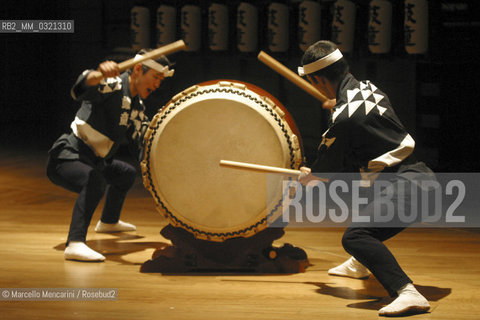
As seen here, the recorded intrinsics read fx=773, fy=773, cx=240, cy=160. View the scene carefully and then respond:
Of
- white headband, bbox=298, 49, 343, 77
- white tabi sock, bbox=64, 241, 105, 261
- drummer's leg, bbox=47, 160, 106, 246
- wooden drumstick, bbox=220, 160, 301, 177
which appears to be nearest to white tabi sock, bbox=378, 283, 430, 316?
wooden drumstick, bbox=220, 160, 301, 177

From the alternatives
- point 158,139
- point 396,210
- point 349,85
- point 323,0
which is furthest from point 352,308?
point 323,0

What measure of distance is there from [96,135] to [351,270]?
4.31ft

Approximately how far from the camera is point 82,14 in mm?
7145

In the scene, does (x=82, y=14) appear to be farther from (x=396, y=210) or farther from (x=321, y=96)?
(x=396, y=210)

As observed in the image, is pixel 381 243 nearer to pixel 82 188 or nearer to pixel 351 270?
pixel 351 270

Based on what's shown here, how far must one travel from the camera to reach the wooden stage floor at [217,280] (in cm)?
283

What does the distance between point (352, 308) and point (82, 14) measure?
16.5ft

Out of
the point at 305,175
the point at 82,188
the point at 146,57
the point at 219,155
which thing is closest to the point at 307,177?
the point at 305,175

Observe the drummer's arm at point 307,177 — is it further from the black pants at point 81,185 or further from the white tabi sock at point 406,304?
the black pants at point 81,185

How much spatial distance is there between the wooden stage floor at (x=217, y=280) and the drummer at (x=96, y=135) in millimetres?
207

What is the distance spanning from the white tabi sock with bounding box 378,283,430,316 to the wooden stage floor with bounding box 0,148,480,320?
0.10 feet

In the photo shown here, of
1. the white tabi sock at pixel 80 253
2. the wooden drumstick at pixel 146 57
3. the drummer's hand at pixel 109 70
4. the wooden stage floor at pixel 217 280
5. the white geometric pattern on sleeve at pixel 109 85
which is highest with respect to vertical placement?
the wooden drumstick at pixel 146 57

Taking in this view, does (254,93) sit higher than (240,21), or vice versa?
(240,21)

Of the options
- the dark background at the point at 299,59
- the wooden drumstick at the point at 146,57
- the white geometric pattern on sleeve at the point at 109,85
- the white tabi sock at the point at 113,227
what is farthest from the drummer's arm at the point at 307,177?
the dark background at the point at 299,59
